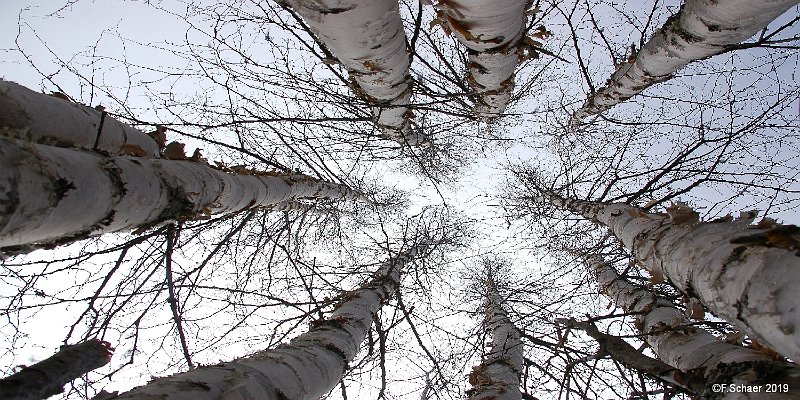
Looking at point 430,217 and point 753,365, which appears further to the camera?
point 430,217

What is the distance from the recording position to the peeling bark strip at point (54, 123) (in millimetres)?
1521

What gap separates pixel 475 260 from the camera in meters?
10.3

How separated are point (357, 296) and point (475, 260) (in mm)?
6518

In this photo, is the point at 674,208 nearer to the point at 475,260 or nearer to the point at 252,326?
the point at 252,326

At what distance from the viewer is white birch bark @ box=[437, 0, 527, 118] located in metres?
1.90

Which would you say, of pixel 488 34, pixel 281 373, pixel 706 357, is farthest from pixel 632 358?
pixel 488 34

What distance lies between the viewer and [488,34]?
7.86ft

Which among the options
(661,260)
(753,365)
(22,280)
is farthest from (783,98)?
(22,280)

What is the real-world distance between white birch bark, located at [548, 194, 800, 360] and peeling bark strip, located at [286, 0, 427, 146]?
1.69m

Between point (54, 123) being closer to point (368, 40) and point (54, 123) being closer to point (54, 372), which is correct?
point (54, 372)

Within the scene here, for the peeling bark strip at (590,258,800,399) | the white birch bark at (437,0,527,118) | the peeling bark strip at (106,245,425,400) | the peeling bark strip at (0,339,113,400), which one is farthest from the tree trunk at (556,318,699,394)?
the peeling bark strip at (0,339,113,400)
